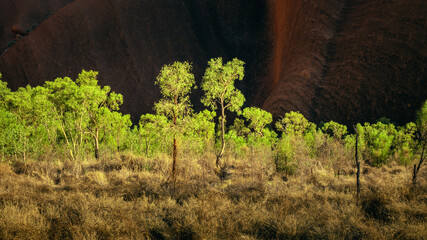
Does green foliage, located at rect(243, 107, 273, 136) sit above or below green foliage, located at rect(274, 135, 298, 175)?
above

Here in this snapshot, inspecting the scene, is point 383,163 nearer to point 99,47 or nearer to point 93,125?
point 93,125

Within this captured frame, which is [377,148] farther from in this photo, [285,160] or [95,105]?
[95,105]

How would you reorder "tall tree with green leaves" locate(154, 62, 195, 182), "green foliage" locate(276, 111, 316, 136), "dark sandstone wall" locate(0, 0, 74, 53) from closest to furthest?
"tall tree with green leaves" locate(154, 62, 195, 182) → "green foliage" locate(276, 111, 316, 136) → "dark sandstone wall" locate(0, 0, 74, 53)

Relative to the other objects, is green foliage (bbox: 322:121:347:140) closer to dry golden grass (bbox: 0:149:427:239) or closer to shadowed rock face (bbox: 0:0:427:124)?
shadowed rock face (bbox: 0:0:427:124)

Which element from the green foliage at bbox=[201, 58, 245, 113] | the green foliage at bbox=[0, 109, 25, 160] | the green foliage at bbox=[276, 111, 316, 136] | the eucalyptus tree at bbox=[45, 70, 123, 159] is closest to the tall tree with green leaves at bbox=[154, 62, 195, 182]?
the green foliage at bbox=[201, 58, 245, 113]

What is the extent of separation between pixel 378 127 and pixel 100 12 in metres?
36.2

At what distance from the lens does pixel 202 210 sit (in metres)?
6.30

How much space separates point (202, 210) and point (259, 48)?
1389 inches

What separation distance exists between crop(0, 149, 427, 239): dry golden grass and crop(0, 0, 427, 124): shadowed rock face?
15.7 metres

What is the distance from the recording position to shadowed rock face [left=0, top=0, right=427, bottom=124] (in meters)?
23.7

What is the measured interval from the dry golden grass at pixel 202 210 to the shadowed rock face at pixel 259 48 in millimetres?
15672

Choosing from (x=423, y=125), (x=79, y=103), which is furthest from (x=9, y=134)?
(x=423, y=125)

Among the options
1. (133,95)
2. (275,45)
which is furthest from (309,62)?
(133,95)

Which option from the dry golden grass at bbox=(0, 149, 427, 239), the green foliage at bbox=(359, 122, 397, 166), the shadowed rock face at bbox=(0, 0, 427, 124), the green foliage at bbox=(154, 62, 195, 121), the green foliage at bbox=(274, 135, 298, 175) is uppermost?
the shadowed rock face at bbox=(0, 0, 427, 124)
